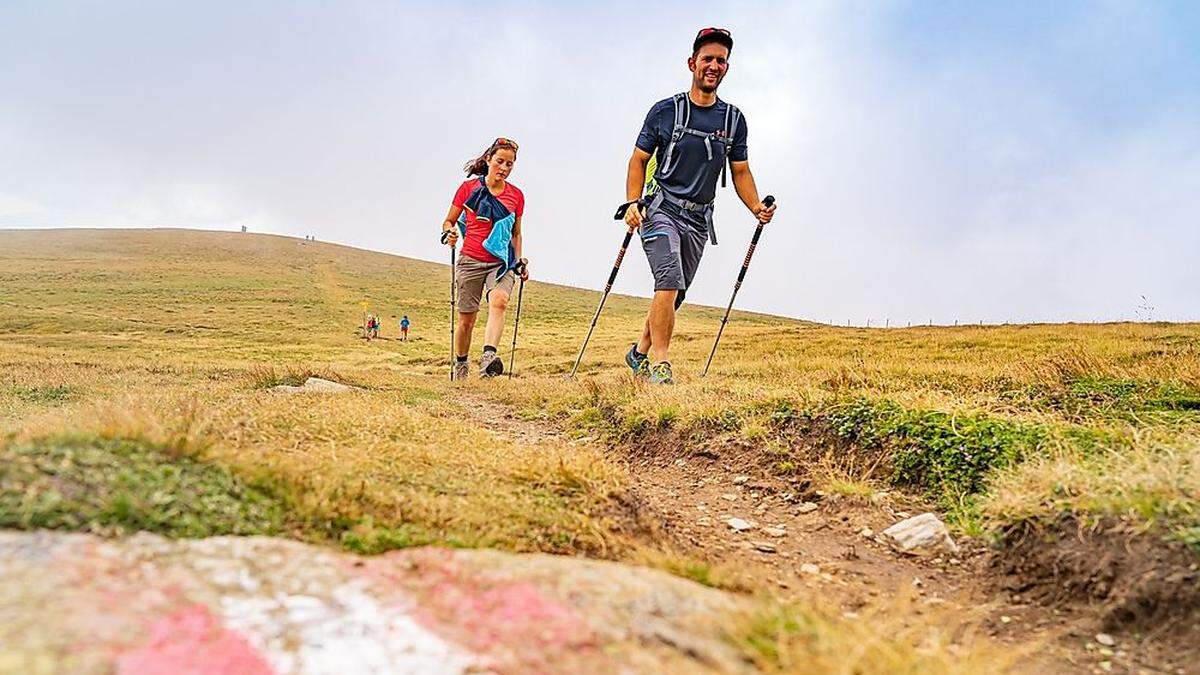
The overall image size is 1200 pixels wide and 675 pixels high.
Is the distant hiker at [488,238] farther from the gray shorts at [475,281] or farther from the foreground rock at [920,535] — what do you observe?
the foreground rock at [920,535]

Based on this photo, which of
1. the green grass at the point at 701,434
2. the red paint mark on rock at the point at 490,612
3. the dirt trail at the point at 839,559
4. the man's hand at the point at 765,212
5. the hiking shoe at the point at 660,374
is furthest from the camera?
the man's hand at the point at 765,212

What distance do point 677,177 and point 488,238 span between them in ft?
13.7

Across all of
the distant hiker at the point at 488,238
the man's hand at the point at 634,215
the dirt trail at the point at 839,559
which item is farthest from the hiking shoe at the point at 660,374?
the distant hiker at the point at 488,238

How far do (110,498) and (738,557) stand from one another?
2587 mm

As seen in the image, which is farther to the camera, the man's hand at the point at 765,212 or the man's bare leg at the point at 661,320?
the man's hand at the point at 765,212

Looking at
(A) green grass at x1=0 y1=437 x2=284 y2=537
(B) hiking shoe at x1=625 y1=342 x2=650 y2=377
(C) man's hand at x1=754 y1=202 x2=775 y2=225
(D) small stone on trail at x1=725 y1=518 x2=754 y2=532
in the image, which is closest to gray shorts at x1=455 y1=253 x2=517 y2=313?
(B) hiking shoe at x1=625 y1=342 x2=650 y2=377

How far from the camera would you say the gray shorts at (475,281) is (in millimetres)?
11508

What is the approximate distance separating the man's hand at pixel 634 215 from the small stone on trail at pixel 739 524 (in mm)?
4566

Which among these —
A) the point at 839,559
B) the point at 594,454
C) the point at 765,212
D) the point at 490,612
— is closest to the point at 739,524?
the point at 839,559

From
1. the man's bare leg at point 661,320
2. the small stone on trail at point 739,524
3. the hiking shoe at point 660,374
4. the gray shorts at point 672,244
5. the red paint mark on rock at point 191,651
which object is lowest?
the small stone on trail at point 739,524

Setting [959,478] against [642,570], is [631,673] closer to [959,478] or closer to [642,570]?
[642,570]

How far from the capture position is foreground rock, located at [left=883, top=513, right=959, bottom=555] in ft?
12.1

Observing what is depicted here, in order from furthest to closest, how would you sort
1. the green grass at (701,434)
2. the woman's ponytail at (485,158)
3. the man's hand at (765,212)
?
the woman's ponytail at (485,158) → the man's hand at (765,212) → the green grass at (701,434)

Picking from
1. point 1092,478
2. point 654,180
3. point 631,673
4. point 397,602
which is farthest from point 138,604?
point 654,180
